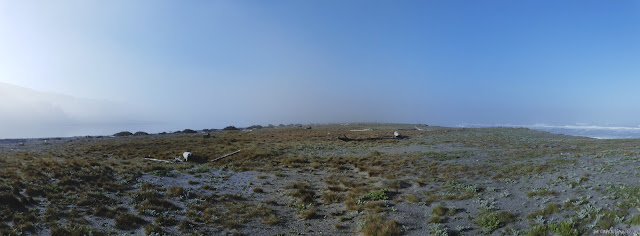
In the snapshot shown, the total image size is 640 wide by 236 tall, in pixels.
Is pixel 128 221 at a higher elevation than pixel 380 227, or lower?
lower

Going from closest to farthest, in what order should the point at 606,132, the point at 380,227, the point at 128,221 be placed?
the point at 380,227 → the point at 128,221 → the point at 606,132

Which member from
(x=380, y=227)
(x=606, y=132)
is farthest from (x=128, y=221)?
(x=606, y=132)

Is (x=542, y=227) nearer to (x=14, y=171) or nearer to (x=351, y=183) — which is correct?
(x=351, y=183)

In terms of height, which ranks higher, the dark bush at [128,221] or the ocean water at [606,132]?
the ocean water at [606,132]

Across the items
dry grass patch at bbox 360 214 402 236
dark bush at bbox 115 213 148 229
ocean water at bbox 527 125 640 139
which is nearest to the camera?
dry grass patch at bbox 360 214 402 236

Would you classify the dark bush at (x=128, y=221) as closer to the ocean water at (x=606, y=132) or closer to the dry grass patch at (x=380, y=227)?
the dry grass patch at (x=380, y=227)

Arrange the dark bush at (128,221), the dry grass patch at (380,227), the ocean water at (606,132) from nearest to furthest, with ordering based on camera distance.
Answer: the dry grass patch at (380,227) < the dark bush at (128,221) < the ocean water at (606,132)

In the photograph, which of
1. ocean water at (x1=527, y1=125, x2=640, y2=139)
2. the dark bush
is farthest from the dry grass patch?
ocean water at (x1=527, y1=125, x2=640, y2=139)

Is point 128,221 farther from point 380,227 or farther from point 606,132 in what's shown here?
point 606,132

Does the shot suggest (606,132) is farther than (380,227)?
Yes

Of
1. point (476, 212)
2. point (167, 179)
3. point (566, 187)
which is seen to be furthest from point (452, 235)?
point (167, 179)

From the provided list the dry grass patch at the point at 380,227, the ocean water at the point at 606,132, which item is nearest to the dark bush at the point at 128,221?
the dry grass patch at the point at 380,227

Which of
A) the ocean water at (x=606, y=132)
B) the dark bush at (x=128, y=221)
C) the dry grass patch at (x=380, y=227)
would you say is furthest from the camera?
the ocean water at (x=606, y=132)

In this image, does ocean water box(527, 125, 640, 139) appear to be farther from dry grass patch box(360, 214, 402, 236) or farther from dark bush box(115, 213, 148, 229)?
dark bush box(115, 213, 148, 229)
